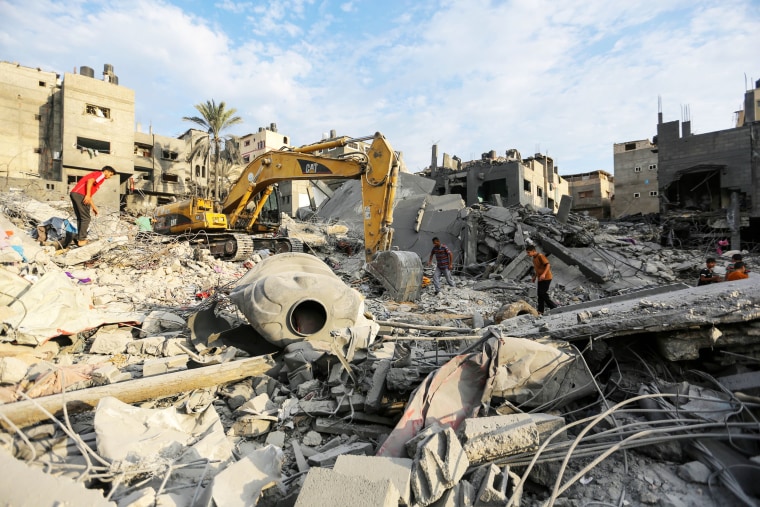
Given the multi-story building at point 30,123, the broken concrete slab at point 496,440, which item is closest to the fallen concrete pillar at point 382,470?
the broken concrete slab at point 496,440

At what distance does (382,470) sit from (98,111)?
31826 mm

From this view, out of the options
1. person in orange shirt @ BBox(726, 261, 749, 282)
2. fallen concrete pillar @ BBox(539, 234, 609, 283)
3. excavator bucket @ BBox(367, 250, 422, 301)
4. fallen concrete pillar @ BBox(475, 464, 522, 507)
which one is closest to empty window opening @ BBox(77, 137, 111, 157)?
excavator bucket @ BBox(367, 250, 422, 301)

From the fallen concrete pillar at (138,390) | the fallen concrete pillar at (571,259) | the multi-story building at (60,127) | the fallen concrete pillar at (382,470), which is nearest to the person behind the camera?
the fallen concrete pillar at (382,470)

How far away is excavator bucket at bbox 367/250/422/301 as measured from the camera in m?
8.78

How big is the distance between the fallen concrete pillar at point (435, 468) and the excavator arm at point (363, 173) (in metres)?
7.10

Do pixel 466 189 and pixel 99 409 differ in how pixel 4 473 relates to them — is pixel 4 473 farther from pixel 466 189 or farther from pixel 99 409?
pixel 466 189

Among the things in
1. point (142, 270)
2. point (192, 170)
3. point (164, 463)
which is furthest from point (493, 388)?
point (192, 170)

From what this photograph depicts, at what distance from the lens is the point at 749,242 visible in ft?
60.6

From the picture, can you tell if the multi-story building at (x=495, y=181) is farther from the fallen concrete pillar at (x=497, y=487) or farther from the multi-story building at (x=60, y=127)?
the fallen concrete pillar at (x=497, y=487)

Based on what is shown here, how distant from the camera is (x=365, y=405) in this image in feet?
10.5

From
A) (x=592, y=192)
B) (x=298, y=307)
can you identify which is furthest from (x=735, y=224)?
(x=592, y=192)

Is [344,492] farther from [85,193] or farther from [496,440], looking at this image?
[85,193]

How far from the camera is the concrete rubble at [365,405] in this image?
2176 millimetres

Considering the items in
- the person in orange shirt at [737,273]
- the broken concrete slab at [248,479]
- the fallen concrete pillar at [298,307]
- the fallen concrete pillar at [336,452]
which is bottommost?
the fallen concrete pillar at [336,452]
